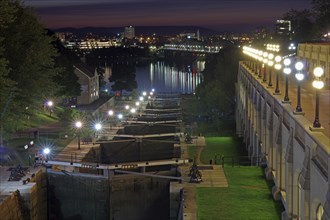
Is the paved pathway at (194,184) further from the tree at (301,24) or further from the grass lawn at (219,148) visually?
the tree at (301,24)

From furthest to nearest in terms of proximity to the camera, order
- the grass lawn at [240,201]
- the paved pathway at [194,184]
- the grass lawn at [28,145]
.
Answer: the grass lawn at [28,145] < the grass lawn at [240,201] < the paved pathway at [194,184]

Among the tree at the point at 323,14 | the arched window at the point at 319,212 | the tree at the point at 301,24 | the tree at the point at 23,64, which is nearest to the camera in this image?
the arched window at the point at 319,212

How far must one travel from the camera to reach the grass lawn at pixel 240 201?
84.7ft

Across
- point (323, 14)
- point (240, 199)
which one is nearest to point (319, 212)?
point (240, 199)

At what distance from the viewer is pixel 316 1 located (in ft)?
313

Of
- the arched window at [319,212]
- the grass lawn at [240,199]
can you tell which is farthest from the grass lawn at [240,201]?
the arched window at [319,212]

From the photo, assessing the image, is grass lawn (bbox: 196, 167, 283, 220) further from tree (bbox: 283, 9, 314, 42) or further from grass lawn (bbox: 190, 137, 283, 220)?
tree (bbox: 283, 9, 314, 42)

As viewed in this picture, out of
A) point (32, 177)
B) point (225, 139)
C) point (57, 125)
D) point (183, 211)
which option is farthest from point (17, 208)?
point (57, 125)

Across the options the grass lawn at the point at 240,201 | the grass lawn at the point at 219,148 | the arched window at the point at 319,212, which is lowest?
the grass lawn at the point at 219,148

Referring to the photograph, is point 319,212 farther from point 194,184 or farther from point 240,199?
point 194,184

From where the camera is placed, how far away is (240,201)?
28.0 metres

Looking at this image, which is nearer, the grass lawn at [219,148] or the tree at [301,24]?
the grass lawn at [219,148]

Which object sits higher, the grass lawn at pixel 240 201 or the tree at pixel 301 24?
the tree at pixel 301 24

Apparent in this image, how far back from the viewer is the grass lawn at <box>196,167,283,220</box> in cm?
2581
